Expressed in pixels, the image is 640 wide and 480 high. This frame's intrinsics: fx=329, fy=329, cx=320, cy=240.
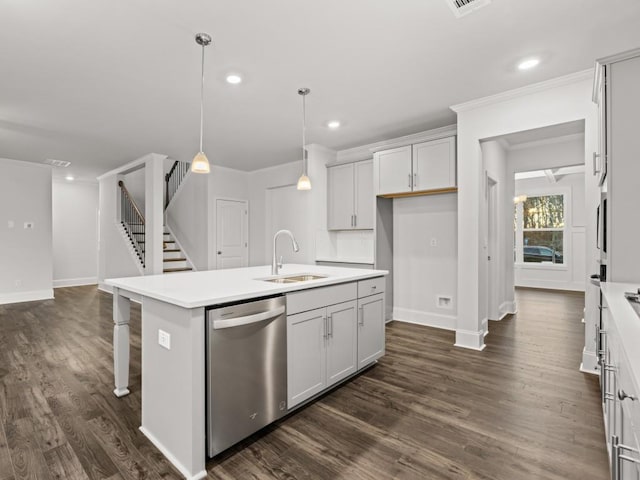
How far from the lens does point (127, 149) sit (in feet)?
17.9

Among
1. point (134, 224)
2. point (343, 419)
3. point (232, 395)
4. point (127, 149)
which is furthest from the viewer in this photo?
point (134, 224)

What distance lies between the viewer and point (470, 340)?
12.0ft

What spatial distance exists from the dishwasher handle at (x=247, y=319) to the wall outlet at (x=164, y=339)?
30cm

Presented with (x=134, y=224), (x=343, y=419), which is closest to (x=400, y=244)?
(x=343, y=419)

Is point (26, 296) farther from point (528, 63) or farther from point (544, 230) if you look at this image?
point (544, 230)

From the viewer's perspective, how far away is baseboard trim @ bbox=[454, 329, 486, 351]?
364cm

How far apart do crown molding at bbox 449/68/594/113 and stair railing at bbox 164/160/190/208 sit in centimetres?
595

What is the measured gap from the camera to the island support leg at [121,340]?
2.47m

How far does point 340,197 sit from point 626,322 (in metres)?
4.21

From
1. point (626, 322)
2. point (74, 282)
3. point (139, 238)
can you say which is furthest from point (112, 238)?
point (626, 322)

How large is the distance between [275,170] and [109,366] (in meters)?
4.55

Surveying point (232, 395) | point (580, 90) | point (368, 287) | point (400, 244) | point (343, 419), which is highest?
point (580, 90)

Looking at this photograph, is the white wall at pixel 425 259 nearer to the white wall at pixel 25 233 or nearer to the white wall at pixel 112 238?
the white wall at pixel 112 238

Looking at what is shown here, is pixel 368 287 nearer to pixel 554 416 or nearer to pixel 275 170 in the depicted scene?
pixel 554 416
